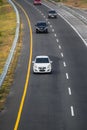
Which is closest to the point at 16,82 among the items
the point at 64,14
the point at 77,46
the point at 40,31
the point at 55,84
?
the point at 55,84

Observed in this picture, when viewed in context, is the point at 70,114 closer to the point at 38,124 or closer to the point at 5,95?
the point at 38,124

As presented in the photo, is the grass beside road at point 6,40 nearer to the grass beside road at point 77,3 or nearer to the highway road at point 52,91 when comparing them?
the highway road at point 52,91

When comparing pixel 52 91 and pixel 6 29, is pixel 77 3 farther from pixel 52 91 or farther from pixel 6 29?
pixel 52 91

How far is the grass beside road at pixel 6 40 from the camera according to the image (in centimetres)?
3847

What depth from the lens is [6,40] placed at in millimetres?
68875

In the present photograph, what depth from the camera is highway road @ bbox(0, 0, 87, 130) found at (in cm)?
2930

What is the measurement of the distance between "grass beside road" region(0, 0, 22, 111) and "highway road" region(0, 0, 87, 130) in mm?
539

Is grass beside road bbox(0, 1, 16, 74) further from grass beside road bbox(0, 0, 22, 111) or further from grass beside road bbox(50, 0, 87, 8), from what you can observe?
grass beside road bbox(50, 0, 87, 8)

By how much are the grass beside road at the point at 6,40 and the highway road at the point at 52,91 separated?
1.77 ft

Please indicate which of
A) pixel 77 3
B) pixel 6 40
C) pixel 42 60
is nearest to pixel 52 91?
pixel 42 60

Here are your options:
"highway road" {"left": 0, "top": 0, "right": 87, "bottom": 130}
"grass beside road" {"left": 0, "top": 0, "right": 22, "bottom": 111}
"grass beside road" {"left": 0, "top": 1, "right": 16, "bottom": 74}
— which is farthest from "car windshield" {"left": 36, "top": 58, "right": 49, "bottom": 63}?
"grass beside road" {"left": 0, "top": 1, "right": 16, "bottom": 74}

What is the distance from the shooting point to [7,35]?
73.9 m

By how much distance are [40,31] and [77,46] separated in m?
14.3

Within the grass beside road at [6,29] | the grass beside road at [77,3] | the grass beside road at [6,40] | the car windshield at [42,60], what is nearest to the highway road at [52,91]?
the grass beside road at [6,40]
